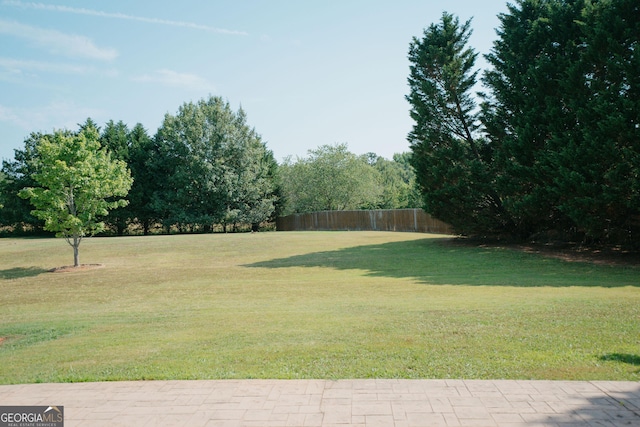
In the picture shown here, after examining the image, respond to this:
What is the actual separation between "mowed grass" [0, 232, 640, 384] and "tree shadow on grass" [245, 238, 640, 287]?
0.31 ft

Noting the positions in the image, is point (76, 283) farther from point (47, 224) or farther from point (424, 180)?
point (424, 180)

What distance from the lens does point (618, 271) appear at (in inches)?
595

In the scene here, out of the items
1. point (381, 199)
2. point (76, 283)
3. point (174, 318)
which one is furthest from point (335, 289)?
point (381, 199)

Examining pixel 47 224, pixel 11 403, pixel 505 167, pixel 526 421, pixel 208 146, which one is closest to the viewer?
pixel 526 421

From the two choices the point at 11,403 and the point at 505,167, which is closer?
the point at 11,403

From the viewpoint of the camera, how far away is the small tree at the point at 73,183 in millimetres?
18844

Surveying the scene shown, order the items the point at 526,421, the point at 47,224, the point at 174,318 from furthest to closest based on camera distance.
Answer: the point at 47,224 → the point at 174,318 → the point at 526,421

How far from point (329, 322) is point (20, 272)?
56.5 ft

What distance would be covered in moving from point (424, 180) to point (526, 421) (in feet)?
76.1

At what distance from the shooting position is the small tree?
61.8 feet

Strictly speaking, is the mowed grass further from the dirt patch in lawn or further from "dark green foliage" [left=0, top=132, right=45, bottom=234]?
"dark green foliage" [left=0, top=132, right=45, bottom=234]

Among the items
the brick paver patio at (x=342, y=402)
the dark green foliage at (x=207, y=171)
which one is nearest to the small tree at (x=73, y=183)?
the brick paver patio at (x=342, y=402)

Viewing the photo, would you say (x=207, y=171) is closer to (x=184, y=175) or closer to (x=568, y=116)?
(x=184, y=175)

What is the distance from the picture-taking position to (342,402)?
434cm
